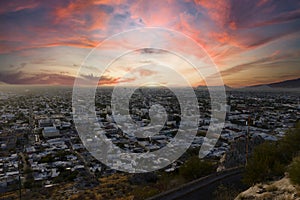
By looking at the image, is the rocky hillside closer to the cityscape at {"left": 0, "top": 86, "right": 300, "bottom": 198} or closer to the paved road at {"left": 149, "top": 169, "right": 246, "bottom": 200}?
the paved road at {"left": 149, "top": 169, "right": 246, "bottom": 200}

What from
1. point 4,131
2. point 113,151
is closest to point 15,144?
point 4,131

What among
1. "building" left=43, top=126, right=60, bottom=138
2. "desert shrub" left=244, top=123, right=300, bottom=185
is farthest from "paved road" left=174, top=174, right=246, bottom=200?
"building" left=43, top=126, right=60, bottom=138

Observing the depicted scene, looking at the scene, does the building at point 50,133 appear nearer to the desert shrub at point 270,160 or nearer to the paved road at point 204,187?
the paved road at point 204,187

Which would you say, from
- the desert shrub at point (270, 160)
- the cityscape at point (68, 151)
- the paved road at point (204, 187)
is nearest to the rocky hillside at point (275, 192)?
the desert shrub at point (270, 160)

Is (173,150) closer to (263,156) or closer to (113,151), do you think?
(113,151)

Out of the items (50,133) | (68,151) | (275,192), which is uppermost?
(275,192)

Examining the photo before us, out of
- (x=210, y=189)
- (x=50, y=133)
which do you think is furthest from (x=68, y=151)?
(x=210, y=189)

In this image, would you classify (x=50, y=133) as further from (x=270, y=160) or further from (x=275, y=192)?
(x=275, y=192)

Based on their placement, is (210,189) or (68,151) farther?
(68,151)
